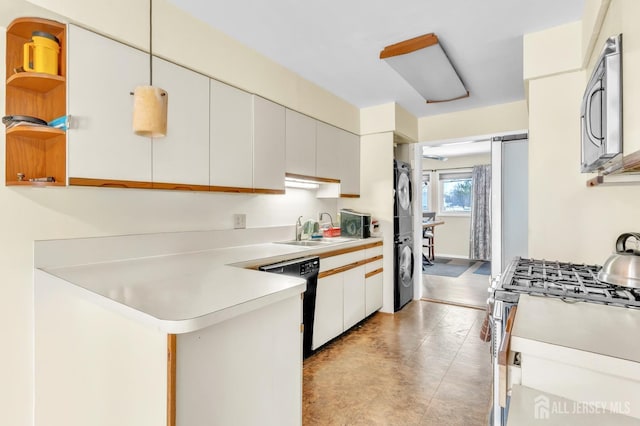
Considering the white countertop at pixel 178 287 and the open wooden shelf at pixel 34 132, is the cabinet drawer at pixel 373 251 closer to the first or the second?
the white countertop at pixel 178 287

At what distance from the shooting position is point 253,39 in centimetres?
230

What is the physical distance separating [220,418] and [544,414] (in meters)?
0.96

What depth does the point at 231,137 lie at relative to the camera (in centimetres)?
227

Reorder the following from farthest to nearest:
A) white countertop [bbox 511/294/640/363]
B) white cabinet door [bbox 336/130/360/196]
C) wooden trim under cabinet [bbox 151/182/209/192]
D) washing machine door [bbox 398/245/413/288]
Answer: washing machine door [bbox 398/245/413/288]
white cabinet door [bbox 336/130/360/196]
wooden trim under cabinet [bbox 151/182/209/192]
white countertop [bbox 511/294/640/363]

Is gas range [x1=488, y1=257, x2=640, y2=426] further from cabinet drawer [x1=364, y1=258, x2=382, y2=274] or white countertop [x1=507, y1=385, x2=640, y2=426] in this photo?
cabinet drawer [x1=364, y1=258, x2=382, y2=274]

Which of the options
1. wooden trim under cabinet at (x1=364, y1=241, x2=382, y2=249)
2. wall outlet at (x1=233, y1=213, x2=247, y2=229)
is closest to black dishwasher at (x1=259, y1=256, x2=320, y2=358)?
wall outlet at (x1=233, y1=213, x2=247, y2=229)

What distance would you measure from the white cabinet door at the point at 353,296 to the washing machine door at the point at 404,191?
104 cm

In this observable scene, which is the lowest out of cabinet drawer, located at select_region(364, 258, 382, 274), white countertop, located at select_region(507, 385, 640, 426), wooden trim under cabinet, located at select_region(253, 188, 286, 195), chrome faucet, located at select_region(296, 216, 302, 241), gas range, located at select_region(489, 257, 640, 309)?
cabinet drawer, located at select_region(364, 258, 382, 274)

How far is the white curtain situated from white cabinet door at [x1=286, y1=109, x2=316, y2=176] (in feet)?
17.1

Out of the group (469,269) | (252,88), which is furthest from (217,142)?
(469,269)

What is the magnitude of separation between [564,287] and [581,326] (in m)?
0.43

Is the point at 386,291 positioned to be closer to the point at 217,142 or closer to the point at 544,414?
the point at 217,142

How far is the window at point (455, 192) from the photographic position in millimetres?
7469

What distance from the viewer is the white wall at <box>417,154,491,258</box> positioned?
7277 mm
